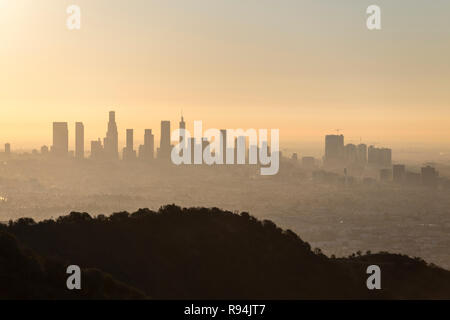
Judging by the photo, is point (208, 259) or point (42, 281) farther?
point (208, 259)

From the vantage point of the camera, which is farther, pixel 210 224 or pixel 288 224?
pixel 288 224

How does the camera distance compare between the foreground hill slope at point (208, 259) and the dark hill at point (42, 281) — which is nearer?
the dark hill at point (42, 281)

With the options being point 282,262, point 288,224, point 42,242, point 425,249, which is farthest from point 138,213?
point 288,224

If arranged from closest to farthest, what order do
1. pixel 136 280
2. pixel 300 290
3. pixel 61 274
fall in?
pixel 61 274, pixel 136 280, pixel 300 290

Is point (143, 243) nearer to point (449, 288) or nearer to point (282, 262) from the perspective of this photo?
point (282, 262)

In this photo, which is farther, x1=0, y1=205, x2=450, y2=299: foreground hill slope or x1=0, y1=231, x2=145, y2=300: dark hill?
x1=0, y1=205, x2=450, y2=299: foreground hill slope

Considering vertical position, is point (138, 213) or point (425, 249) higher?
point (138, 213)

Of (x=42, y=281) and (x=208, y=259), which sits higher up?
(x=42, y=281)
